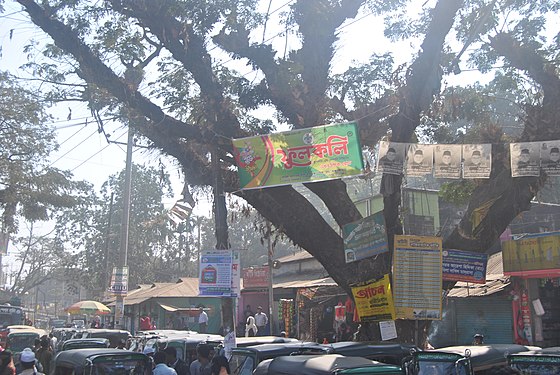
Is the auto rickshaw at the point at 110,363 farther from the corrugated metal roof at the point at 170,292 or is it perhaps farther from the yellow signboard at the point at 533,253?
the corrugated metal roof at the point at 170,292

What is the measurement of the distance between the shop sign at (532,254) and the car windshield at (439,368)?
1042cm

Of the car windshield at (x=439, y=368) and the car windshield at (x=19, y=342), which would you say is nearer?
the car windshield at (x=439, y=368)

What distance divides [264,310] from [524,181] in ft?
64.3

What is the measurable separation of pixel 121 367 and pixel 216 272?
159 inches

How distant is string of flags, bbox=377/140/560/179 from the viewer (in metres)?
13.3

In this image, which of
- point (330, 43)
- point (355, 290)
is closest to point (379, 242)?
point (355, 290)

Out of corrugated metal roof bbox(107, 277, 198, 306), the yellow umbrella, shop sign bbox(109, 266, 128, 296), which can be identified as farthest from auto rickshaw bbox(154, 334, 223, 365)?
the yellow umbrella

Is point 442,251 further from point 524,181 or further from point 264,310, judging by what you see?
point 264,310

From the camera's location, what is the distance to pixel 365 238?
13.6m

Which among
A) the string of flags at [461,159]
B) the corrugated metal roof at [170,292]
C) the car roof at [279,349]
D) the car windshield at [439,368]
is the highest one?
the string of flags at [461,159]

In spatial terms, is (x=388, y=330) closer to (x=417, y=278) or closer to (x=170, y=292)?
(x=417, y=278)

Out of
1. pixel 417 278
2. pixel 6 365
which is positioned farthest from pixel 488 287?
pixel 6 365

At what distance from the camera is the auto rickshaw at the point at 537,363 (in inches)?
318

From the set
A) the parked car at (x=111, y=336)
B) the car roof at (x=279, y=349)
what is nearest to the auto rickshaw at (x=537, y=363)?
the car roof at (x=279, y=349)
